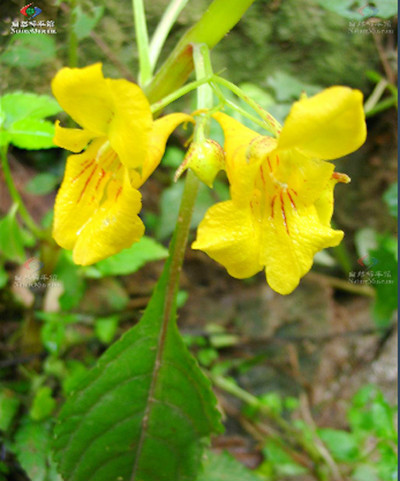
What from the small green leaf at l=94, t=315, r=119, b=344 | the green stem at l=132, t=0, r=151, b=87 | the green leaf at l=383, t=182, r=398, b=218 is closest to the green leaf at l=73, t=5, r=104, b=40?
the green stem at l=132, t=0, r=151, b=87

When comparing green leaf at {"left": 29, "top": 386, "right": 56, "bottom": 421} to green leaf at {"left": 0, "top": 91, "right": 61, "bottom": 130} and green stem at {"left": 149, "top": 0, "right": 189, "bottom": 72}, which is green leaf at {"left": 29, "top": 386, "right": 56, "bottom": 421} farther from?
green stem at {"left": 149, "top": 0, "right": 189, "bottom": 72}

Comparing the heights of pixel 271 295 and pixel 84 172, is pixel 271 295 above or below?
below

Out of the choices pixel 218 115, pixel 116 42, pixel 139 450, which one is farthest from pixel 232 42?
pixel 139 450

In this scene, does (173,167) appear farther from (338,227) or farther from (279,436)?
(279,436)

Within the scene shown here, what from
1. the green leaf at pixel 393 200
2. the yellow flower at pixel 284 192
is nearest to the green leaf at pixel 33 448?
the yellow flower at pixel 284 192

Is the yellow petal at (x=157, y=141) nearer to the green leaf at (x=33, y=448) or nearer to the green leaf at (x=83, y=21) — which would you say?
the green leaf at (x=83, y=21)

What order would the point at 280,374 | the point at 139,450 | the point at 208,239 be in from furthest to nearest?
the point at 280,374, the point at 139,450, the point at 208,239

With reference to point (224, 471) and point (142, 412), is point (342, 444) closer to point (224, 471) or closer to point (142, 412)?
point (224, 471)
